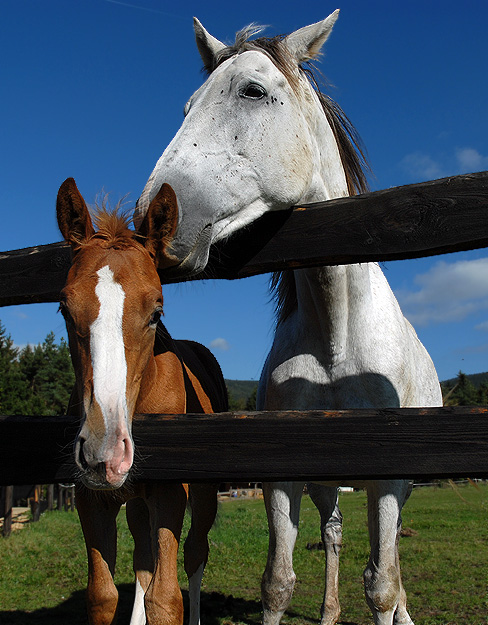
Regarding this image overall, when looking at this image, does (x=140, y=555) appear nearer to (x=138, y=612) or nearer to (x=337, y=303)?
(x=138, y=612)

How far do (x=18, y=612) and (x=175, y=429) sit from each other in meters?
4.04

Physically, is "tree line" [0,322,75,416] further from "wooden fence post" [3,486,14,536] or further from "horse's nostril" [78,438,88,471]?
"horse's nostril" [78,438,88,471]

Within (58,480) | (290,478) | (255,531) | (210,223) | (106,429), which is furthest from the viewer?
(255,531)

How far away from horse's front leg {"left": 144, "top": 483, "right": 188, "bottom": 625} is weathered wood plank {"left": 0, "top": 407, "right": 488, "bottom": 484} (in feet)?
1.69

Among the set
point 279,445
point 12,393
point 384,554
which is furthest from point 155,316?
point 12,393

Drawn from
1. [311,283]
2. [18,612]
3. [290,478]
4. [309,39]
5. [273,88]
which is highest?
[309,39]

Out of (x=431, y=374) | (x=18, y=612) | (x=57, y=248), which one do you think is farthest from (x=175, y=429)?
(x=18, y=612)

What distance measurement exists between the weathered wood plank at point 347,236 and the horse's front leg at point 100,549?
38.7 inches

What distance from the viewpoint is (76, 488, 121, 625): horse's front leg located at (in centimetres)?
244

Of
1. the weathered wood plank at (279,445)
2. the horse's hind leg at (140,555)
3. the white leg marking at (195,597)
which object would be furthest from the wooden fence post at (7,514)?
the weathered wood plank at (279,445)

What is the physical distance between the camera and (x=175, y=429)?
206cm

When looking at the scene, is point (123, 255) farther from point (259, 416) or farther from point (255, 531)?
point (255, 531)

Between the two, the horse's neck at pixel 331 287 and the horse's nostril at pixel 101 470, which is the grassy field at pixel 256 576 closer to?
the horse's neck at pixel 331 287

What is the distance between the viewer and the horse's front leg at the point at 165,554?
2.35m
